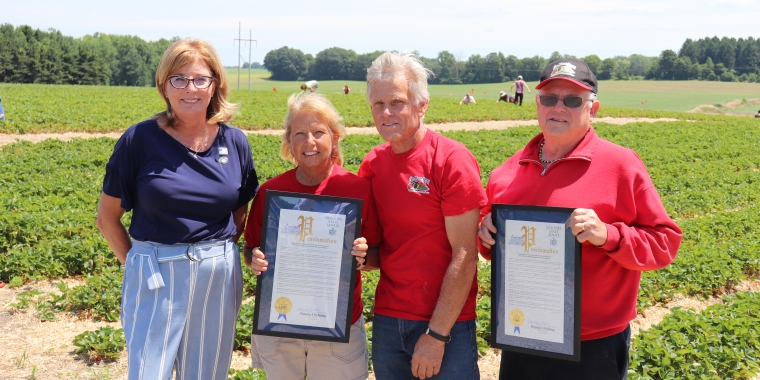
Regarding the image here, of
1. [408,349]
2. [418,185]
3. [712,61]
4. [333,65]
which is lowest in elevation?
[408,349]

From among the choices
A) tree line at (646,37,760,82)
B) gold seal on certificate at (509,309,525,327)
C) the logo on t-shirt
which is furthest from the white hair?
tree line at (646,37,760,82)

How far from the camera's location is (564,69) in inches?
115

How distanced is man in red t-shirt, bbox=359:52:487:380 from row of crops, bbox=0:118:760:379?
199cm

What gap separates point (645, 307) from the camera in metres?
7.13

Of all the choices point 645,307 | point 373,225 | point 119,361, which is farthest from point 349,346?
point 645,307

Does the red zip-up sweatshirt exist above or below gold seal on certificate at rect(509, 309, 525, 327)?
above

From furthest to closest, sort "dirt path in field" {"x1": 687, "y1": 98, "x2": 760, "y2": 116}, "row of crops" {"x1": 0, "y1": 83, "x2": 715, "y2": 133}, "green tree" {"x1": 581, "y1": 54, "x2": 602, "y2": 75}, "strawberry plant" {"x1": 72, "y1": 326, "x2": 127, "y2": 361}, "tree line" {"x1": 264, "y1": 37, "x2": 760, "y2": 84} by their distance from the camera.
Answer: "green tree" {"x1": 581, "y1": 54, "x2": 602, "y2": 75} < "tree line" {"x1": 264, "y1": 37, "x2": 760, "y2": 84} < "dirt path in field" {"x1": 687, "y1": 98, "x2": 760, "y2": 116} < "row of crops" {"x1": 0, "y1": 83, "x2": 715, "y2": 133} < "strawberry plant" {"x1": 72, "y1": 326, "x2": 127, "y2": 361}

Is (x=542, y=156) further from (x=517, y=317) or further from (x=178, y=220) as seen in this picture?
(x=178, y=220)

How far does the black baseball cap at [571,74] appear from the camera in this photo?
2.90m

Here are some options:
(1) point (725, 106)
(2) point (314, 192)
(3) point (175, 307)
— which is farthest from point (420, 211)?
(1) point (725, 106)

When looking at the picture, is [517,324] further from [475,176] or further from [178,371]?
[178,371]

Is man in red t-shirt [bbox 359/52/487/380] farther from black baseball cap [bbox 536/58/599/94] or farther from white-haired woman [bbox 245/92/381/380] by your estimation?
black baseball cap [bbox 536/58/599/94]

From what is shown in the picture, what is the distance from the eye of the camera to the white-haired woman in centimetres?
320

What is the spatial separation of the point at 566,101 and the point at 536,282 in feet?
2.82
